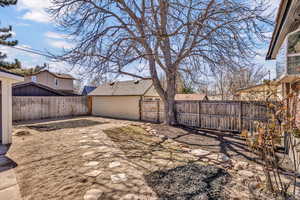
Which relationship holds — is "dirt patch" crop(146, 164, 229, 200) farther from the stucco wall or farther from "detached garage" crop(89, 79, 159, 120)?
the stucco wall

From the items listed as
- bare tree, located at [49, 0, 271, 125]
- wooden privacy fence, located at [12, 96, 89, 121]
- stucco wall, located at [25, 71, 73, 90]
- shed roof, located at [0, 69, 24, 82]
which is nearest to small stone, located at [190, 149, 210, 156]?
bare tree, located at [49, 0, 271, 125]

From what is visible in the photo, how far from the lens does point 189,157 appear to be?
419 centimetres

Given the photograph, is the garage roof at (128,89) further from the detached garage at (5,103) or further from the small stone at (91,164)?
the small stone at (91,164)

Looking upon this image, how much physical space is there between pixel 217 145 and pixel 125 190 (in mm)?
4005

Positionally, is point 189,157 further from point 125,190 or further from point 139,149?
point 125,190

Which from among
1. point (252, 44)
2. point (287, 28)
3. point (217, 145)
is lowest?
point (217, 145)

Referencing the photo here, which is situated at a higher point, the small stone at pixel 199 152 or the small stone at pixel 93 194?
the small stone at pixel 93 194

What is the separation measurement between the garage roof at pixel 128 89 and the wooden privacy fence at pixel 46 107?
1763mm

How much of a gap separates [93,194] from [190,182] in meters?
1.69

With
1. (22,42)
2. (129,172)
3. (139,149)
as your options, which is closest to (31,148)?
(139,149)

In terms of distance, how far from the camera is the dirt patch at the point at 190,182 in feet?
7.96

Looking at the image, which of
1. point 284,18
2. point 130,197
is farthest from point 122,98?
point 284,18

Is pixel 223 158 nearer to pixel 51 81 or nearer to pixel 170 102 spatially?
pixel 170 102

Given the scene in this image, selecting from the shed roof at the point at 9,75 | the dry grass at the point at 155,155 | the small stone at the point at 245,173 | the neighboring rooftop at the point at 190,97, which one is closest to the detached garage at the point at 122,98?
the shed roof at the point at 9,75
